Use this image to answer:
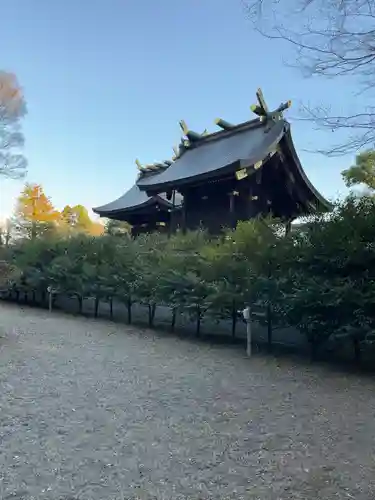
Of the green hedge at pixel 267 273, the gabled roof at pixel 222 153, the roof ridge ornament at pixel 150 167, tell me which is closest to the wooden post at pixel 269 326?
the green hedge at pixel 267 273

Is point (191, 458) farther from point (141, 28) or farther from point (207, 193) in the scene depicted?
point (141, 28)

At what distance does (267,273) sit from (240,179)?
366 cm

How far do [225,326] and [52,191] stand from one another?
20330mm

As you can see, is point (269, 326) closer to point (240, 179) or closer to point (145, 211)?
point (240, 179)

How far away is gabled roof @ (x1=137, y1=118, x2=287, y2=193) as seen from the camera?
29.5 feet

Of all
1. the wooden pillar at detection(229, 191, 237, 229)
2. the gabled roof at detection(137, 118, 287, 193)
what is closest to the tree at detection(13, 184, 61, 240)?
the gabled roof at detection(137, 118, 287, 193)

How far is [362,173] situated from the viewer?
1297 cm

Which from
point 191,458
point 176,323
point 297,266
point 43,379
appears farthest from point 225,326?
point 191,458

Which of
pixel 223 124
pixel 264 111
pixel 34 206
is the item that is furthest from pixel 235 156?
pixel 34 206

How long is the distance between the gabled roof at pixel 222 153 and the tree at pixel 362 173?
3.81 meters

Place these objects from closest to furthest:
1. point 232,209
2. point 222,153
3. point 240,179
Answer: point 240,179, point 232,209, point 222,153

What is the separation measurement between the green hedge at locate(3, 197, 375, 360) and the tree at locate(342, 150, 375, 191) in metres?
7.75

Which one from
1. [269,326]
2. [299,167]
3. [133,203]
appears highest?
[299,167]

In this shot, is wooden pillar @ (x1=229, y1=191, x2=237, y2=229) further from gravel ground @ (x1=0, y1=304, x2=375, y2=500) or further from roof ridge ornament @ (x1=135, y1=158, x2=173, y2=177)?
roof ridge ornament @ (x1=135, y1=158, x2=173, y2=177)
